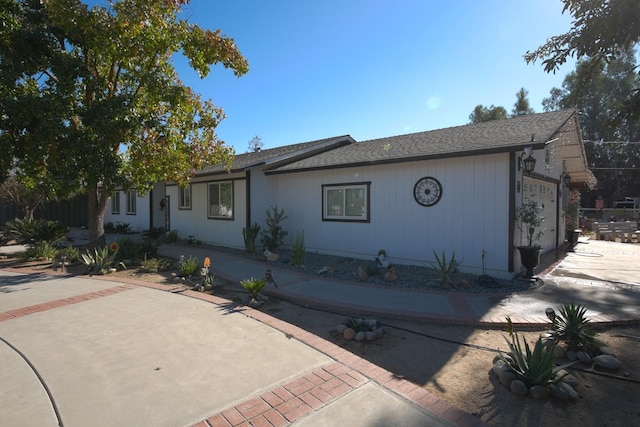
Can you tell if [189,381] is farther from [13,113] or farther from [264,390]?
[13,113]

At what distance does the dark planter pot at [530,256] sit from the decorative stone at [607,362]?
376 centimetres

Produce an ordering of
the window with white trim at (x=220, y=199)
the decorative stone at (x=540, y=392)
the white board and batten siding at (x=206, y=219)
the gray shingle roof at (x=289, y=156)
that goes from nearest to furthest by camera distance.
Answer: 1. the decorative stone at (x=540, y=392)
2. the gray shingle roof at (x=289, y=156)
3. the white board and batten siding at (x=206, y=219)
4. the window with white trim at (x=220, y=199)

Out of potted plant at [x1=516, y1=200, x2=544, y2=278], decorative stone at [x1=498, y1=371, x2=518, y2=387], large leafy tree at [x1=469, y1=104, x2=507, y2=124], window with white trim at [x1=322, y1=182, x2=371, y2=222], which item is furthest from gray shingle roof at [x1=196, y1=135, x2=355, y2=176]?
large leafy tree at [x1=469, y1=104, x2=507, y2=124]

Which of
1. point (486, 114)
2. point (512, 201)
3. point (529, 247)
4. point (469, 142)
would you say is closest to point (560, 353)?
point (529, 247)

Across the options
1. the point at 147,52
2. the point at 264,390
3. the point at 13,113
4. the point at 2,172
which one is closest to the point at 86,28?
the point at 147,52

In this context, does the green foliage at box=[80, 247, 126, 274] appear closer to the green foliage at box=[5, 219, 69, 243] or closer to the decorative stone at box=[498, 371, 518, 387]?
the green foliage at box=[5, 219, 69, 243]

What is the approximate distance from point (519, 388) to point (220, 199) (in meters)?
11.4

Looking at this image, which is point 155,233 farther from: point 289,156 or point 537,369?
point 537,369

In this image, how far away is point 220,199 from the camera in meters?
12.8

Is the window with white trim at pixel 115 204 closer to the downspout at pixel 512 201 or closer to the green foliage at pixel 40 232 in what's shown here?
the green foliage at pixel 40 232

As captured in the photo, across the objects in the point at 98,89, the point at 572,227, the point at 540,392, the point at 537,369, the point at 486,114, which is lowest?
the point at 540,392

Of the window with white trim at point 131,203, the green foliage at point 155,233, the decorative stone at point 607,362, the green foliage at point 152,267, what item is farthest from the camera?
the window with white trim at point 131,203

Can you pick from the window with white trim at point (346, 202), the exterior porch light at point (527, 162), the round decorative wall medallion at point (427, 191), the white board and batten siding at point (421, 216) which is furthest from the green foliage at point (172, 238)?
the exterior porch light at point (527, 162)

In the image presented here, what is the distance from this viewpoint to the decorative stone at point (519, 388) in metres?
3.05
